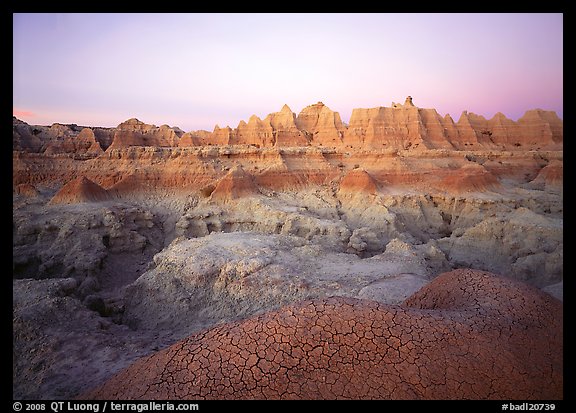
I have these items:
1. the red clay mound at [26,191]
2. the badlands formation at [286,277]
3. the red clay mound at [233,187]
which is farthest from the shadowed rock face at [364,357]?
the red clay mound at [26,191]

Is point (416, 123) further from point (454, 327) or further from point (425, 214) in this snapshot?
point (454, 327)

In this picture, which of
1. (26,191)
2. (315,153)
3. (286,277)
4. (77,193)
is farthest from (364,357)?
(26,191)

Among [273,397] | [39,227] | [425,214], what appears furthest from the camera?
[425,214]

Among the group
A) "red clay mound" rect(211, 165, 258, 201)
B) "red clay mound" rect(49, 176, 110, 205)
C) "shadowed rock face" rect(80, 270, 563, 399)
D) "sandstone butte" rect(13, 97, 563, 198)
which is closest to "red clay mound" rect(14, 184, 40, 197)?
"red clay mound" rect(49, 176, 110, 205)

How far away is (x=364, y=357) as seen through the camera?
3715 millimetres

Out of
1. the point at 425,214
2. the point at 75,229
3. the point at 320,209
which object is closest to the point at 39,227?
the point at 75,229

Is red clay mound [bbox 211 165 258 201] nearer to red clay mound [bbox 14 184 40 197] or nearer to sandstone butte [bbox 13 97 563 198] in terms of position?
sandstone butte [bbox 13 97 563 198]

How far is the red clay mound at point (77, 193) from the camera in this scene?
58.5ft

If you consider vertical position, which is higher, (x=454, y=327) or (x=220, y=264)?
(x=454, y=327)

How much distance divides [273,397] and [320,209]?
1706 cm

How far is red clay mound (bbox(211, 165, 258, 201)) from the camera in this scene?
65.6 ft

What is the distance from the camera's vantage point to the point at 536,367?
12.3 ft
